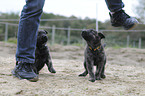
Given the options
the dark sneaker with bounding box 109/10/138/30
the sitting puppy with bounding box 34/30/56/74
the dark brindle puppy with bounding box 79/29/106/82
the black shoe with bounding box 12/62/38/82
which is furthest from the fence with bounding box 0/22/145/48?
the black shoe with bounding box 12/62/38/82

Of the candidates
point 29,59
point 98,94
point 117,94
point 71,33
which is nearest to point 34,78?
point 29,59

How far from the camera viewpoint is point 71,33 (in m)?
14.3

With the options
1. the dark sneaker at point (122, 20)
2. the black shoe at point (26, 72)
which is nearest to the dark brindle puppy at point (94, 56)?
the dark sneaker at point (122, 20)

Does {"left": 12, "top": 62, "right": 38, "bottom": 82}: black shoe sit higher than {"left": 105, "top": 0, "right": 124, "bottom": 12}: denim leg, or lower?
lower

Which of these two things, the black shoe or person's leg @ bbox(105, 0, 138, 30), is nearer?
the black shoe

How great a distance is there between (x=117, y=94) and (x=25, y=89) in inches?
38.7

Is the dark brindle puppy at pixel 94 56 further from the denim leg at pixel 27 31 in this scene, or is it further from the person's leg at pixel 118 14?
the denim leg at pixel 27 31

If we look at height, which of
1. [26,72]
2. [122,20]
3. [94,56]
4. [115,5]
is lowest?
[26,72]

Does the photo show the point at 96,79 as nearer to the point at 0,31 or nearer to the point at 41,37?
the point at 41,37

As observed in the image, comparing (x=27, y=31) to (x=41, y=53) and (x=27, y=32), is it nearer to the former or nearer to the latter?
(x=27, y=32)

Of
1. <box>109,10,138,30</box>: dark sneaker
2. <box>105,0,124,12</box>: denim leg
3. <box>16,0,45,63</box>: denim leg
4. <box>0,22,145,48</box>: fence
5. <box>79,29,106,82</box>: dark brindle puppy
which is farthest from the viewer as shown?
<box>0,22,145,48</box>: fence

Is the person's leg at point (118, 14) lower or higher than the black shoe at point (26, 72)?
higher

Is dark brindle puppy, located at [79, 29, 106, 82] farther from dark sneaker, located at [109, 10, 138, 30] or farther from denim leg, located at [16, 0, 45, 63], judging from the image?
denim leg, located at [16, 0, 45, 63]

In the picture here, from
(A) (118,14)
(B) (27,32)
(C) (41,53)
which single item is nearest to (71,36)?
(C) (41,53)
